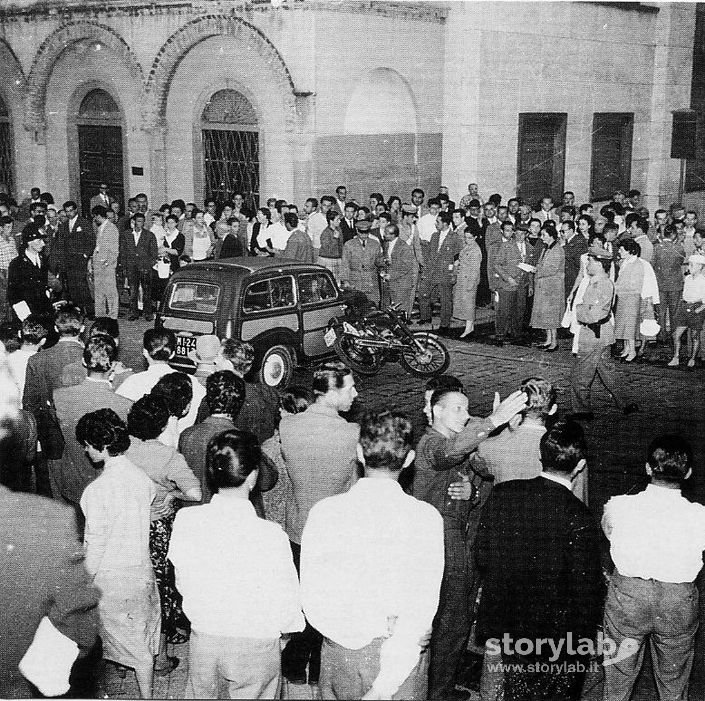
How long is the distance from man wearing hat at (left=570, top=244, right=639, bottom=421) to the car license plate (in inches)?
164

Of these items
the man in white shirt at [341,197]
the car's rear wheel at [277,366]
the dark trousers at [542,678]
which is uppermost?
the man in white shirt at [341,197]

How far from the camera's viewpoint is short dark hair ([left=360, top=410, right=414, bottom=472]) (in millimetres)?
4035

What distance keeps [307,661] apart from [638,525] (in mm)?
2216

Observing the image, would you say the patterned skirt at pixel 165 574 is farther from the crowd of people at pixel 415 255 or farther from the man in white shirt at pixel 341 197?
the man in white shirt at pixel 341 197

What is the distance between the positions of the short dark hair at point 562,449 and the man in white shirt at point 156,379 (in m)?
2.55

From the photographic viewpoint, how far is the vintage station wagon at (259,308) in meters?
10.7

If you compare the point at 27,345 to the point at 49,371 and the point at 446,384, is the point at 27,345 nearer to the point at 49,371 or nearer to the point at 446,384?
the point at 49,371

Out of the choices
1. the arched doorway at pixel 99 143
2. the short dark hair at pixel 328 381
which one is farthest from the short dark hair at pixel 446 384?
the arched doorway at pixel 99 143

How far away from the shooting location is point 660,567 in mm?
4461

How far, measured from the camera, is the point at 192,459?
5.48 m

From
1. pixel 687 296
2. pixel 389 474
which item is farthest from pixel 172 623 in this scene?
pixel 687 296

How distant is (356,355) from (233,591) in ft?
25.5

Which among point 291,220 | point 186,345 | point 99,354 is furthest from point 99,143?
point 99,354

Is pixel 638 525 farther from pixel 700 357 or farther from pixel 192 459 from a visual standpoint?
pixel 700 357
